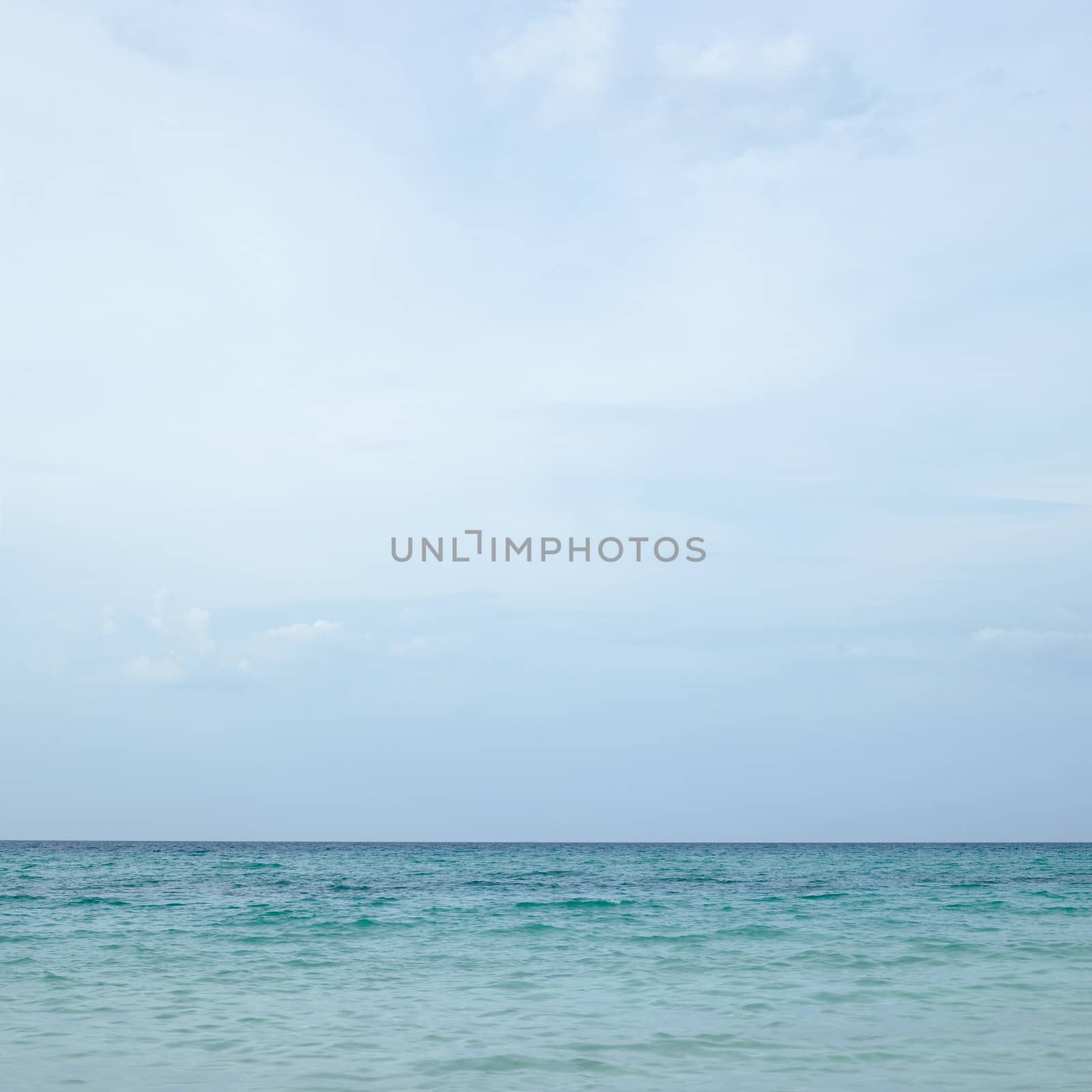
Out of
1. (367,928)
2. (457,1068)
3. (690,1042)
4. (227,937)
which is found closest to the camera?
(457,1068)

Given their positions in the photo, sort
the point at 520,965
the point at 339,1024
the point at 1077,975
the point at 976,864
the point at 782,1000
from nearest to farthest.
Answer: the point at 339,1024 → the point at 782,1000 → the point at 1077,975 → the point at 520,965 → the point at 976,864

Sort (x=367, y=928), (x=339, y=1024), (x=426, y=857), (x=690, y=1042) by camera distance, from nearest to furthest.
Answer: (x=690, y=1042), (x=339, y=1024), (x=367, y=928), (x=426, y=857)

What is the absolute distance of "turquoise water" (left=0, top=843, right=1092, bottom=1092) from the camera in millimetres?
9391

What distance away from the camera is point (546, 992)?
13383 millimetres

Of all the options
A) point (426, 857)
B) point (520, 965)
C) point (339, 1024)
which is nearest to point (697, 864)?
point (426, 857)

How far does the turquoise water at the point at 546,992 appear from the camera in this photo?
9.39m

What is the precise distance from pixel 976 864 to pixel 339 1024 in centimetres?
4695

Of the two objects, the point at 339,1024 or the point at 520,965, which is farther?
the point at 520,965

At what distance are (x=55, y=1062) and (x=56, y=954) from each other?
7.97 meters

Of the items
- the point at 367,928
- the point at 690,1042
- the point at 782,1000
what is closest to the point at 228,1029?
the point at 690,1042

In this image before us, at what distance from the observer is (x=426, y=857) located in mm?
61781

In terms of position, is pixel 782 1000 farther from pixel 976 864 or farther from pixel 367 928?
pixel 976 864

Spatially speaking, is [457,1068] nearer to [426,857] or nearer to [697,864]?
[697,864]

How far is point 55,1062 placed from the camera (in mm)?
9508
